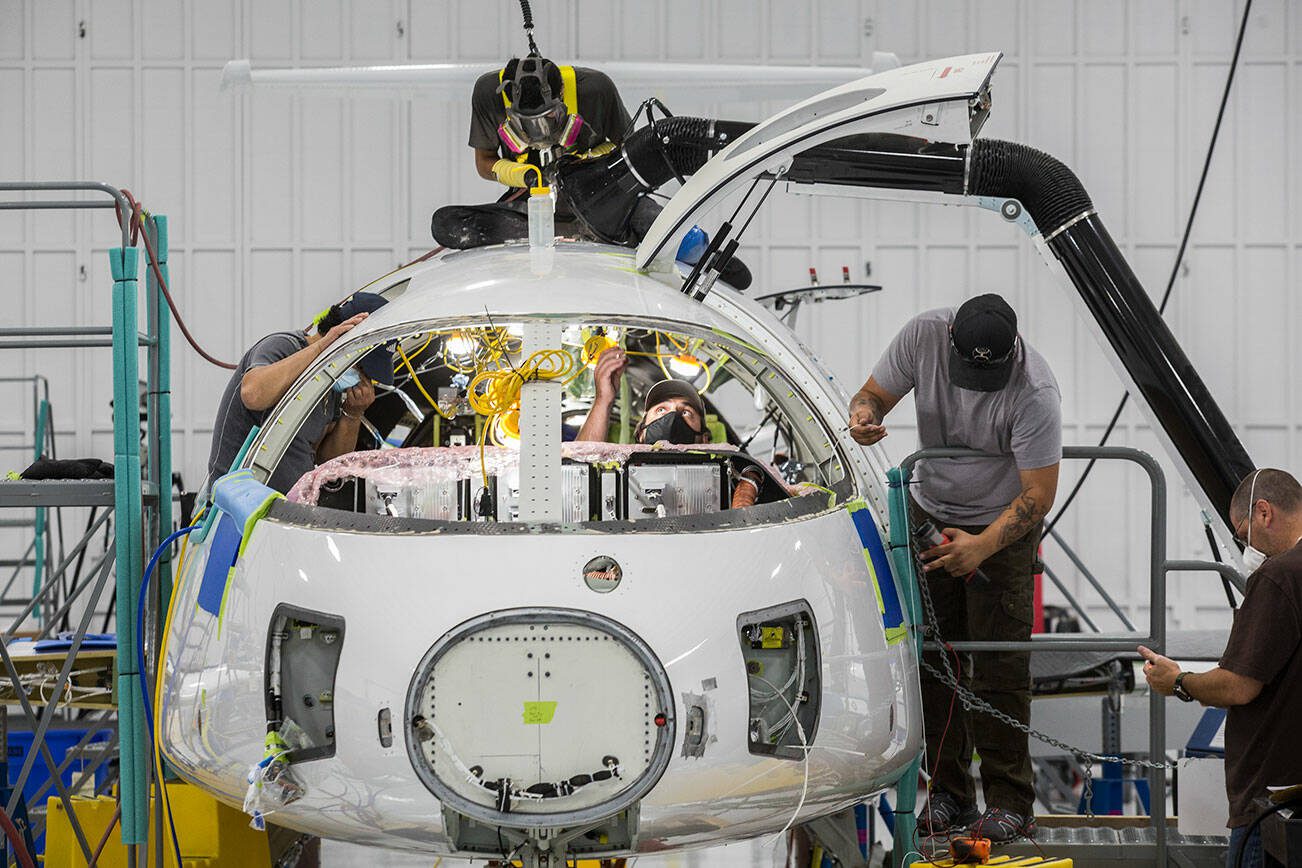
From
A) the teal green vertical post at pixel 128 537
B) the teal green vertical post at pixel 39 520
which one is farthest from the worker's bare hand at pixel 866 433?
the teal green vertical post at pixel 39 520

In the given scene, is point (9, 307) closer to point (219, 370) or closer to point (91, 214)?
point (91, 214)

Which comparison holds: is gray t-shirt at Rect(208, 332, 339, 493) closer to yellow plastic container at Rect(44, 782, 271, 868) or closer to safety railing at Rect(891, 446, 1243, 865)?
yellow plastic container at Rect(44, 782, 271, 868)

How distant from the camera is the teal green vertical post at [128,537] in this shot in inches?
202

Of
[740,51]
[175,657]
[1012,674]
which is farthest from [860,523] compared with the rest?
[740,51]

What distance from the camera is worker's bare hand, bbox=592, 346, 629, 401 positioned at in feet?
22.7

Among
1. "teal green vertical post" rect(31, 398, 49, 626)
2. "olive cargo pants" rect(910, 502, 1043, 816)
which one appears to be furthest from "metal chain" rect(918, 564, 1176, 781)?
"teal green vertical post" rect(31, 398, 49, 626)

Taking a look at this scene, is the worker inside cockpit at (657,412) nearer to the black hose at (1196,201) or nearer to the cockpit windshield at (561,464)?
the cockpit windshield at (561,464)

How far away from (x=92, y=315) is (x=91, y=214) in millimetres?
958

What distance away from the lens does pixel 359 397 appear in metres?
5.62

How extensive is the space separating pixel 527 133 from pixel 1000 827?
3179mm

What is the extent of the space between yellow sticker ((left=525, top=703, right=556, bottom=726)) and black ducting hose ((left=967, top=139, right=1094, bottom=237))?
112 inches

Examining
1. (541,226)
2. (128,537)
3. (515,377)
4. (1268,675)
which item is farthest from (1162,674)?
(128,537)

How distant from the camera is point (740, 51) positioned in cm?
1367

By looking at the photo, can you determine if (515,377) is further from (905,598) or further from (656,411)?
(656,411)
